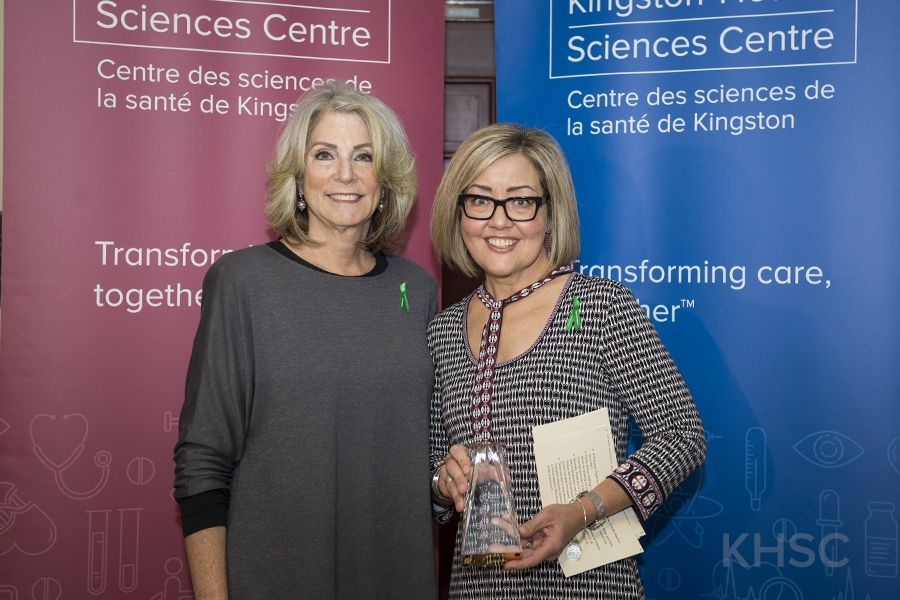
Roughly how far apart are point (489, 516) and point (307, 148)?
1.01 meters

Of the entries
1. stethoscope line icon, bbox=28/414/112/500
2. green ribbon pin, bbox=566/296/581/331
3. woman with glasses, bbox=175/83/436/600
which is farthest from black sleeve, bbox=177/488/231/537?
green ribbon pin, bbox=566/296/581/331

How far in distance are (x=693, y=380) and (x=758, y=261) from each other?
0.41 m

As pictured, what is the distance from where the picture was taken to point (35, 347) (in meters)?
2.29

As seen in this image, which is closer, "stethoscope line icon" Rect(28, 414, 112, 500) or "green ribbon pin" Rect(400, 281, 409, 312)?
"green ribbon pin" Rect(400, 281, 409, 312)

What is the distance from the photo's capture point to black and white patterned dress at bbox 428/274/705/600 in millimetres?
1733

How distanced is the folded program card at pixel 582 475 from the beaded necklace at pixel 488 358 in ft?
0.42

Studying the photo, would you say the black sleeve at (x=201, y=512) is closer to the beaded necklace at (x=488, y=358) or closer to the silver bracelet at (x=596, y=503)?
the beaded necklace at (x=488, y=358)

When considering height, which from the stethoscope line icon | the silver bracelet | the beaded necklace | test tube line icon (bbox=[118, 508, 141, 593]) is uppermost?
the beaded necklace

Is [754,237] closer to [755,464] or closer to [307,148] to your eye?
[755,464]

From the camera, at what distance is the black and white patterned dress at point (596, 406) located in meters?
1.73

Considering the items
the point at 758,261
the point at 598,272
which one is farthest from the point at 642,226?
the point at 758,261

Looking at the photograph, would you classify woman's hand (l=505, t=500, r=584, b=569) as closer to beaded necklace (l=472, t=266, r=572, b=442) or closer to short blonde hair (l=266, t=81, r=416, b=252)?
beaded necklace (l=472, t=266, r=572, b=442)

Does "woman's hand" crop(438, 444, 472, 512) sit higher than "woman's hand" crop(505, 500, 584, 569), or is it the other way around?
"woman's hand" crop(438, 444, 472, 512)

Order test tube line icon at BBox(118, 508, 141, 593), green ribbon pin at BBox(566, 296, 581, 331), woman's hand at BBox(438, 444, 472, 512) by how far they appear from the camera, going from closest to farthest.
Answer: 1. woman's hand at BBox(438, 444, 472, 512)
2. green ribbon pin at BBox(566, 296, 581, 331)
3. test tube line icon at BBox(118, 508, 141, 593)
